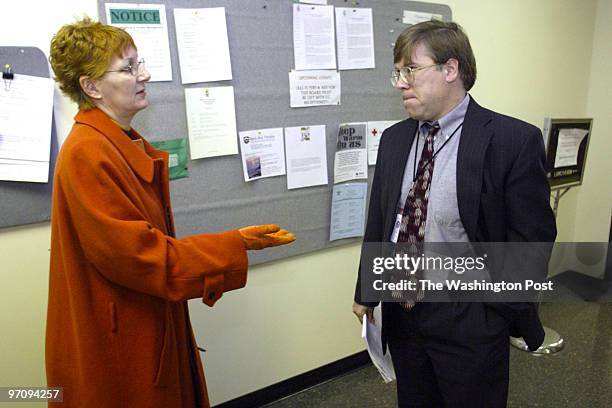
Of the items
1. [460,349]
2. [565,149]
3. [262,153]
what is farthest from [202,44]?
[565,149]

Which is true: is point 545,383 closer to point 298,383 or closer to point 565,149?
point 298,383

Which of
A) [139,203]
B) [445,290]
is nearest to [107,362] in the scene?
[139,203]

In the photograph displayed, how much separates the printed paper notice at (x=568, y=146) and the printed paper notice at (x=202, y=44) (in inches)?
91.1

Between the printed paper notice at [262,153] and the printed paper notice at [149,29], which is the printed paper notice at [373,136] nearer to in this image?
the printed paper notice at [262,153]

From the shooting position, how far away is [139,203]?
3.57 feet

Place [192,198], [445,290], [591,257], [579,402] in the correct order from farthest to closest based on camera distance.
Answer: [591,257], [579,402], [192,198], [445,290]

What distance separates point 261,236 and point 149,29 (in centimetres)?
92

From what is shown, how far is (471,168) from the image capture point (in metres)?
1.22

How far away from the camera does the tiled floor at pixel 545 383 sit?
2166 millimetres

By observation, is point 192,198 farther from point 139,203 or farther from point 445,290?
point 445,290

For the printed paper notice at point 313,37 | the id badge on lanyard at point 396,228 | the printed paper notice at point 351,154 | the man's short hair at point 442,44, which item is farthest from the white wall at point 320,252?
the man's short hair at point 442,44

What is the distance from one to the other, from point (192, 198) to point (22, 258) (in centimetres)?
61

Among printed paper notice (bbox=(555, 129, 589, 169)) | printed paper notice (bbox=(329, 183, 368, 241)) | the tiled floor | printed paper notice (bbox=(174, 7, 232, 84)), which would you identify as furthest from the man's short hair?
printed paper notice (bbox=(555, 129, 589, 169))

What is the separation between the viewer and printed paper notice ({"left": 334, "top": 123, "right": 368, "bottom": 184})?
2166mm
